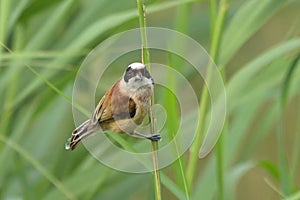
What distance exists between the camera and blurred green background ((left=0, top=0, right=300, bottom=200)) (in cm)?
129

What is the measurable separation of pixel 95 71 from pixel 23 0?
0.34m

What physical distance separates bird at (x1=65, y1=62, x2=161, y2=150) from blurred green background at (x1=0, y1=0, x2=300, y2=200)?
420 millimetres

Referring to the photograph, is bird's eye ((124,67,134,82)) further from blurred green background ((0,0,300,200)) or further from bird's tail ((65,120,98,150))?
blurred green background ((0,0,300,200))

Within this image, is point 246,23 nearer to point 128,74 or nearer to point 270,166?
point 270,166

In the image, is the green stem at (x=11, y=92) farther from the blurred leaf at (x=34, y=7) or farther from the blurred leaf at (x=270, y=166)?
the blurred leaf at (x=270, y=166)

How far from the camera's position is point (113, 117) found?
679 millimetres

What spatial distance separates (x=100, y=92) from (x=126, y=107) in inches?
38.9

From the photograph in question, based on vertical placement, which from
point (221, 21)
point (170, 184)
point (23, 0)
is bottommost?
point (170, 184)

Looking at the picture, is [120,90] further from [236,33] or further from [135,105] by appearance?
[236,33]

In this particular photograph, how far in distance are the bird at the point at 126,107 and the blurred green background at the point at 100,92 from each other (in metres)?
0.42

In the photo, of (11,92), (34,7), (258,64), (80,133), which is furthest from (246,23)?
(80,133)

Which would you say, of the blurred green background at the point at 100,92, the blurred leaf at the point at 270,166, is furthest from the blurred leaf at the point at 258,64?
the blurred leaf at the point at 270,166

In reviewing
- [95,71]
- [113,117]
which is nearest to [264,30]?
[95,71]

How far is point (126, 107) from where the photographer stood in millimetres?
660
